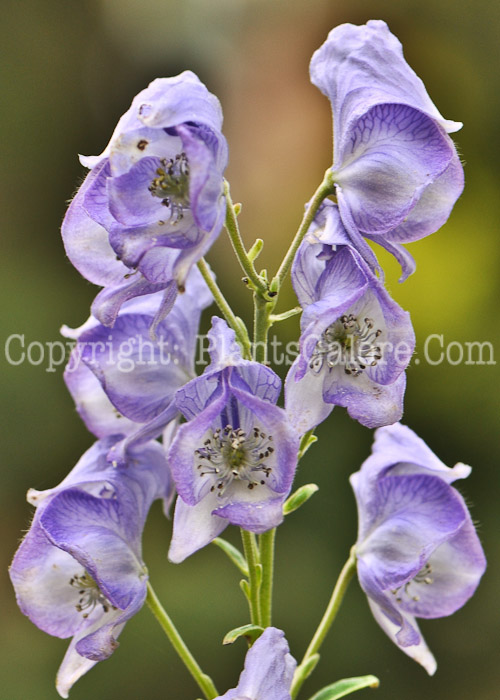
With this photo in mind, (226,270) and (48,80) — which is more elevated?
(48,80)

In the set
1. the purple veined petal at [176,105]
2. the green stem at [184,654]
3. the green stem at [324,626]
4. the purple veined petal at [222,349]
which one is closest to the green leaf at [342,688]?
the green stem at [324,626]

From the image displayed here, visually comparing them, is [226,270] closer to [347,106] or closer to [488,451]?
[488,451]

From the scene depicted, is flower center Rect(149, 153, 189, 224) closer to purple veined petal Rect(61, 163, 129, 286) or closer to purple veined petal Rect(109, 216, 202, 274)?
purple veined petal Rect(109, 216, 202, 274)

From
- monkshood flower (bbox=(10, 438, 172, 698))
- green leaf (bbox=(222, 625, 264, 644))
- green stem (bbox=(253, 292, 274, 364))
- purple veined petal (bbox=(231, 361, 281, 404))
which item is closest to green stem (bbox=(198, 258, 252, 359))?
green stem (bbox=(253, 292, 274, 364))

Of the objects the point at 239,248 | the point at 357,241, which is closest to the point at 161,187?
the point at 239,248

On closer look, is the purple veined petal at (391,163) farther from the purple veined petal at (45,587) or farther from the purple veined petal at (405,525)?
the purple veined petal at (45,587)

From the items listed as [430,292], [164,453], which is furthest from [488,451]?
[164,453]
